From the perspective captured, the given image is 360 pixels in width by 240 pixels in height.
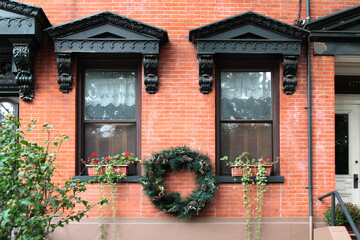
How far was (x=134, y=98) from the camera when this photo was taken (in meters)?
6.65

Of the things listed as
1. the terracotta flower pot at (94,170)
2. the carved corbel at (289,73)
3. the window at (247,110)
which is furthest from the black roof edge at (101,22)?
the terracotta flower pot at (94,170)

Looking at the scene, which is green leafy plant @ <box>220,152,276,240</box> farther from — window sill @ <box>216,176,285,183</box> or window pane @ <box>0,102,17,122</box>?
window pane @ <box>0,102,17,122</box>

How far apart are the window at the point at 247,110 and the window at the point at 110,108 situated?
5.33 feet

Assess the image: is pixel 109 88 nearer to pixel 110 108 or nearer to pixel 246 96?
pixel 110 108

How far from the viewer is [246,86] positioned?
6.71 meters

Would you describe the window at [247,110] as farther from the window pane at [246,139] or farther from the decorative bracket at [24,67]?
the decorative bracket at [24,67]

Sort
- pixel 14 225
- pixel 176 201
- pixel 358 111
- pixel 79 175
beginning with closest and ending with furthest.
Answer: pixel 14 225, pixel 176 201, pixel 79 175, pixel 358 111

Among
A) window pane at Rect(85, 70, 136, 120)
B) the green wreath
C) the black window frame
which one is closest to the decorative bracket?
the black window frame

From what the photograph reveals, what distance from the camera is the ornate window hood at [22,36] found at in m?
5.86

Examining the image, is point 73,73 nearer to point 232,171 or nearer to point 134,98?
point 134,98

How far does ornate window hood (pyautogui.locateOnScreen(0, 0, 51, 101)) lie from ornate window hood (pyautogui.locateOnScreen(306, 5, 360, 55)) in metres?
4.82

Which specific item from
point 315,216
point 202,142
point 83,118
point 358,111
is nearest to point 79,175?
point 83,118

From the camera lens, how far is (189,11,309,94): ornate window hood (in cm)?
621

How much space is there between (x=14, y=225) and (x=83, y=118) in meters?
3.22
